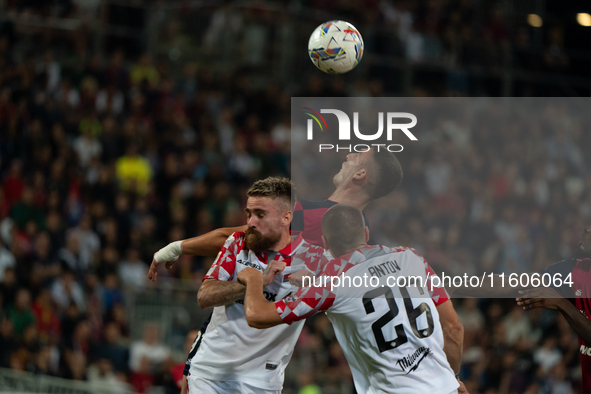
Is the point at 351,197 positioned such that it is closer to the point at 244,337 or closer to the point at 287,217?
the point at 287,217

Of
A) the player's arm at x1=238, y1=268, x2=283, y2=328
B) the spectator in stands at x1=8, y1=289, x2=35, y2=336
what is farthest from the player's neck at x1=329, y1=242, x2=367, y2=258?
the spectator in stands at x1=8, y1=289, x2=35, y2=336

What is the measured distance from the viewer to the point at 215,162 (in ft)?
51.8

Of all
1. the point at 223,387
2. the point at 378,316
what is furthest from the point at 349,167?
the point at 223,387

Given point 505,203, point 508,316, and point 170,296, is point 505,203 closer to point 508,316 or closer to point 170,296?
point 508,316

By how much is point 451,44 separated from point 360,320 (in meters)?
13.9

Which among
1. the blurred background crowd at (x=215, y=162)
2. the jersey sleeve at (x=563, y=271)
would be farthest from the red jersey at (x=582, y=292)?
the blurred background crowd at (x=215, y=162)

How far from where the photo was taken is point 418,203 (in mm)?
6910

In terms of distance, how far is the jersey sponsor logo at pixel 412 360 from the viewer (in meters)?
5.07

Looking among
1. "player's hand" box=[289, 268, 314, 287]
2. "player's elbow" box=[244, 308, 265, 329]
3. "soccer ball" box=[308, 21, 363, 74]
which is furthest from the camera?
"soccer ball" box=[308, 21, 363, 74]

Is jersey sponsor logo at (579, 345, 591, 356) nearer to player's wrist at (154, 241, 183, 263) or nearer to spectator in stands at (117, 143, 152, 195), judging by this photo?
player's wrist at (154, 241, 183, 263)

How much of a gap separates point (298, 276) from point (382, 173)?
1.28m

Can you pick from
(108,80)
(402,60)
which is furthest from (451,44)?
(108,80)

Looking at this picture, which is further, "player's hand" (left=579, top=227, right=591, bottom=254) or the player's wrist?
the player's wrist

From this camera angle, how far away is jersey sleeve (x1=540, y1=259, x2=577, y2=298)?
607cm
